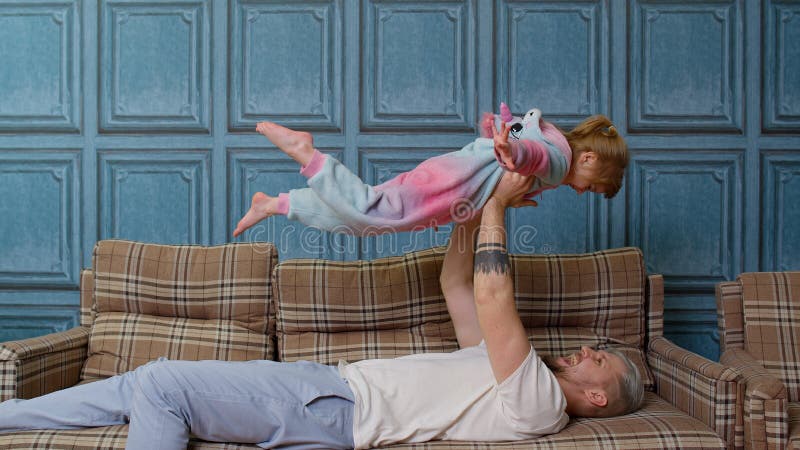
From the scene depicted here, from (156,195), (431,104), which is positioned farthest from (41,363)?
(431,104)

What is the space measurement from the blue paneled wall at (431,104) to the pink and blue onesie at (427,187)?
1.23 m

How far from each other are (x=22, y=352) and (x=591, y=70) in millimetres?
2461

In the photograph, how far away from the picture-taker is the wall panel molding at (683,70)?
130 inches

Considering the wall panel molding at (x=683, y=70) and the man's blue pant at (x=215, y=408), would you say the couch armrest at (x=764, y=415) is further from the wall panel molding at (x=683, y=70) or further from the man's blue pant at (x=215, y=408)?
the wall panel molding at (x=683, y=70)

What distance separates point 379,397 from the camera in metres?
2.14

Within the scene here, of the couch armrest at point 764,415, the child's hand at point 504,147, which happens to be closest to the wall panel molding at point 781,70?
the couch armrest at point 764,415

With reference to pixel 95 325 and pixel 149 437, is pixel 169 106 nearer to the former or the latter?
pixel 95 325

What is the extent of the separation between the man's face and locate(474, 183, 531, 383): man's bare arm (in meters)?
0.24

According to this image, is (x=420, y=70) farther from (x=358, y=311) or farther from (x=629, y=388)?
(x=629, y=388)

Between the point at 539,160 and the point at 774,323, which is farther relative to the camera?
the point at 774,323

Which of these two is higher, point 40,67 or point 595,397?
point 40,67

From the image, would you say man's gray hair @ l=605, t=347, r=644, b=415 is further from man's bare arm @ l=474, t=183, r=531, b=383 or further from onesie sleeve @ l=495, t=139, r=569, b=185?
onesie sleeve @ l=495, t=139, r=569, b=185

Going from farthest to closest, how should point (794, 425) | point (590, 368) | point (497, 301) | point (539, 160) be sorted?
point (794, 425), point (590, 368), point (497, 301), point (539, 160)

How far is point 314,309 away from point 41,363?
35.5 inches
